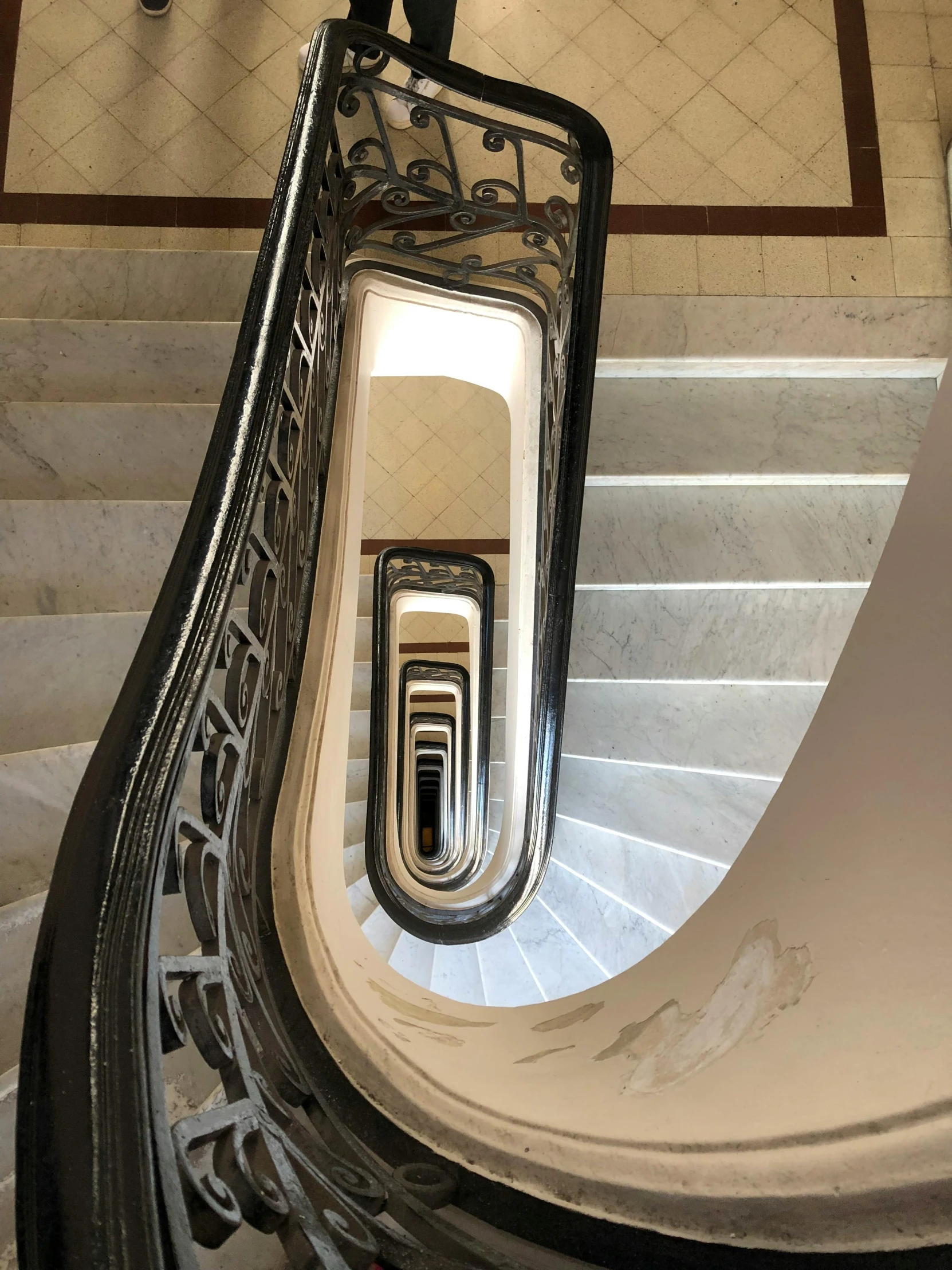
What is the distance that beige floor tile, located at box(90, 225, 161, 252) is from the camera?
3.79 meters

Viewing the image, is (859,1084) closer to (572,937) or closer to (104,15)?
(572,937)

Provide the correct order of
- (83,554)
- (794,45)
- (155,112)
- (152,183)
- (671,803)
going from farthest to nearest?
1. (794,45)
2. (155,112)
3. (152,183)
4. (671,803)
5. (83,554)

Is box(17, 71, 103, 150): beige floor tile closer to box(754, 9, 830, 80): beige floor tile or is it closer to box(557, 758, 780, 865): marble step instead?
box(754, 9, 830, 80): beige floor tile

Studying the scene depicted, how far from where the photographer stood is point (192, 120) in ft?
13.1

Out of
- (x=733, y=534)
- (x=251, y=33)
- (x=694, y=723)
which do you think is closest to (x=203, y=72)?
(x=251, y=33)

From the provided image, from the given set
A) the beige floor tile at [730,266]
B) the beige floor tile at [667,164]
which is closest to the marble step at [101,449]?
the beige floor tile at [730,266]

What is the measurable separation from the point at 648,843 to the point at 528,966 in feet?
4.71

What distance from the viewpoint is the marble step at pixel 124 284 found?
3467mm

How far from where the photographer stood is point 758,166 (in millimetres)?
4043

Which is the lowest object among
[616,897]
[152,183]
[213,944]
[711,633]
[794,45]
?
[616,897]

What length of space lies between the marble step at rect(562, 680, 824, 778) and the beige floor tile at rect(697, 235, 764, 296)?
5.77 feet

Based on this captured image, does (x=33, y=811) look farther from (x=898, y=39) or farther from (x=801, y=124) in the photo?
(x=898, y=39)

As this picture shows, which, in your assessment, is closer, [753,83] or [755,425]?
[755,425]

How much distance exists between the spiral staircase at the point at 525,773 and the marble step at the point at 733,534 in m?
0.02
